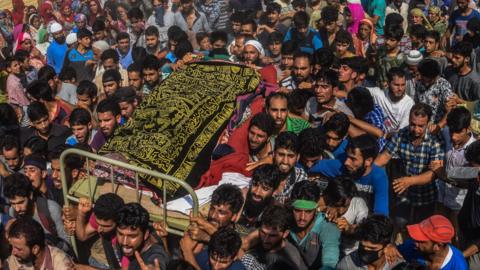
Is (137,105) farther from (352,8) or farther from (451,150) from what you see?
(352,8)

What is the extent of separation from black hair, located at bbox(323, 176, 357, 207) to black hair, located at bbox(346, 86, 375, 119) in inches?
74.0

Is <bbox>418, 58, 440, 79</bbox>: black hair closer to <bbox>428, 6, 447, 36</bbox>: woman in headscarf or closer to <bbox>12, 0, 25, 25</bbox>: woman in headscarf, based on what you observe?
<bbox>428, 6, 447, 36</bbox>: woman in headscarf

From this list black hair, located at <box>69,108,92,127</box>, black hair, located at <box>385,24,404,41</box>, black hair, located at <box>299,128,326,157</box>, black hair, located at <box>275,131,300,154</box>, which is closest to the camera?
black hair, located at <box>275,131,300,154</box>

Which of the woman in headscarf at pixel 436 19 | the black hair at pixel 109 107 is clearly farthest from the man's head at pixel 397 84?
the woman in headscarf at pixel 436 19

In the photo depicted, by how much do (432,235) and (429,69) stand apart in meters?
3.12

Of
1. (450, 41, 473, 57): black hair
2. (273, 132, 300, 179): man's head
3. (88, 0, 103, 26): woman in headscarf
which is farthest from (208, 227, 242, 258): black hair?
(88, 0, 103, 26): woman in headscarf

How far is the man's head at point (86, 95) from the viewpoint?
307 inches

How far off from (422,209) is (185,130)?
2477 mm

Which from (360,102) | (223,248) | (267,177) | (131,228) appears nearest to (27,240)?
(131,228)

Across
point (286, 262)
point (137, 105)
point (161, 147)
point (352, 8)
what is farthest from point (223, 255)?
point (352, 8)

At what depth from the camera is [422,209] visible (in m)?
6.50

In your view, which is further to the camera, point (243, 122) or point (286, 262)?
point (243, 122)

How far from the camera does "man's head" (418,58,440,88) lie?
7.39 m

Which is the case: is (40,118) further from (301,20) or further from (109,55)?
(301,20)
